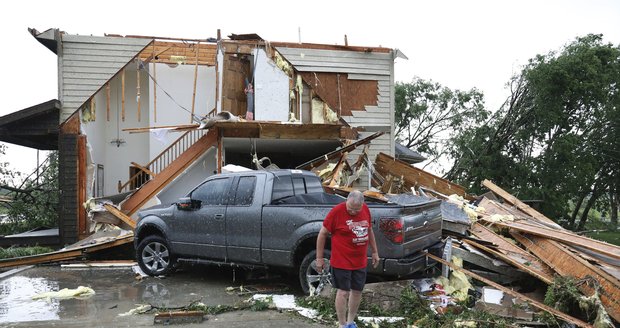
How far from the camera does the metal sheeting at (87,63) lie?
1303cm

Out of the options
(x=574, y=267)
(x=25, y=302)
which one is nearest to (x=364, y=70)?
(x=574, y=267)

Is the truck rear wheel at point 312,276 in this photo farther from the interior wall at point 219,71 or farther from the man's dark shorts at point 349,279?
the interior wall at point 219,71

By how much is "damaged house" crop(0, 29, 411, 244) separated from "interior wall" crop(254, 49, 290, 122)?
3cm

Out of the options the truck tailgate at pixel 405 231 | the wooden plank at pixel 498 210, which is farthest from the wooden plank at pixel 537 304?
the wooden plank at pixel 498 210

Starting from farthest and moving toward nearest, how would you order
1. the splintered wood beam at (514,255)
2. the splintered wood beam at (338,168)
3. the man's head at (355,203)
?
the splintered wood beam at (338,168)
the splintered wood beam at (514,255)
the man's head at (355,203)

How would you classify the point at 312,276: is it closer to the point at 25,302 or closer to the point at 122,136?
the point at 25,302

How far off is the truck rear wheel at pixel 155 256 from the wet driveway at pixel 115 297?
0.64ft

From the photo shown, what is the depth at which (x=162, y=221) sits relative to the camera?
8.37m

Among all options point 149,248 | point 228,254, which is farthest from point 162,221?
point 228,254

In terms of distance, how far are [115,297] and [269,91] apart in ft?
24.8

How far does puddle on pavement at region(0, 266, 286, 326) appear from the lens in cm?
620

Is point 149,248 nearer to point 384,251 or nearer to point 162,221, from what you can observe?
point 162,221

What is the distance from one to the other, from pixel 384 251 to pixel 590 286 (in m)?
2.55

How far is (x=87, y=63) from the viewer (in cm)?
1323
